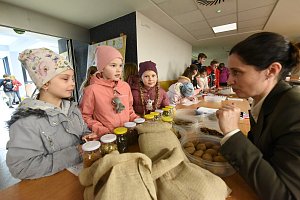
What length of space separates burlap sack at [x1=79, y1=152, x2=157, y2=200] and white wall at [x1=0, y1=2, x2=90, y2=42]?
2.78m

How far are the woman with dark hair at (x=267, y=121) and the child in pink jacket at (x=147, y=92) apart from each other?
38.1 inches

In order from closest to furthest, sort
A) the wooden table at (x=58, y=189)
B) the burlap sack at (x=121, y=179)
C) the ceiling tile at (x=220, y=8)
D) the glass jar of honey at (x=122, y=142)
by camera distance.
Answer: the burlap sack at (x=121, y=179) → the wooden table at (x=58, y=189) → the glass jar of honey at (x=122, y=142) → the ceiling tile at (x=220, y=8)

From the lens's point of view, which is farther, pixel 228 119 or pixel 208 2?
pixel 208 2

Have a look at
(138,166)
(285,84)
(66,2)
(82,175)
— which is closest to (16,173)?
(82,175)

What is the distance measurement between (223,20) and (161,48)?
1.50m

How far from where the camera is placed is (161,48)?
3689 mm

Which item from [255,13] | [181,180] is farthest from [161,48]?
[181,180]

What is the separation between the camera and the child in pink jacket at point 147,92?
1.56 metres

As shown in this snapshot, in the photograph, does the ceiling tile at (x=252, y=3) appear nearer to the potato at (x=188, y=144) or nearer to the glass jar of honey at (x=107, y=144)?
the potato at (x=188, y=144)

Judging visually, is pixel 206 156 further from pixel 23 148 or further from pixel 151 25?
pixel 151 25

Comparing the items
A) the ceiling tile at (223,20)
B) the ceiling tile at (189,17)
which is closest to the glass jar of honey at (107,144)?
the ceiling tile at (189,17)

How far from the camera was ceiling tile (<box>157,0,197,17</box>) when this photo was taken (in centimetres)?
233

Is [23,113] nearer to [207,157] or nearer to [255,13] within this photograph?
[207,157]

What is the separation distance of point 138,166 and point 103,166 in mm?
101
